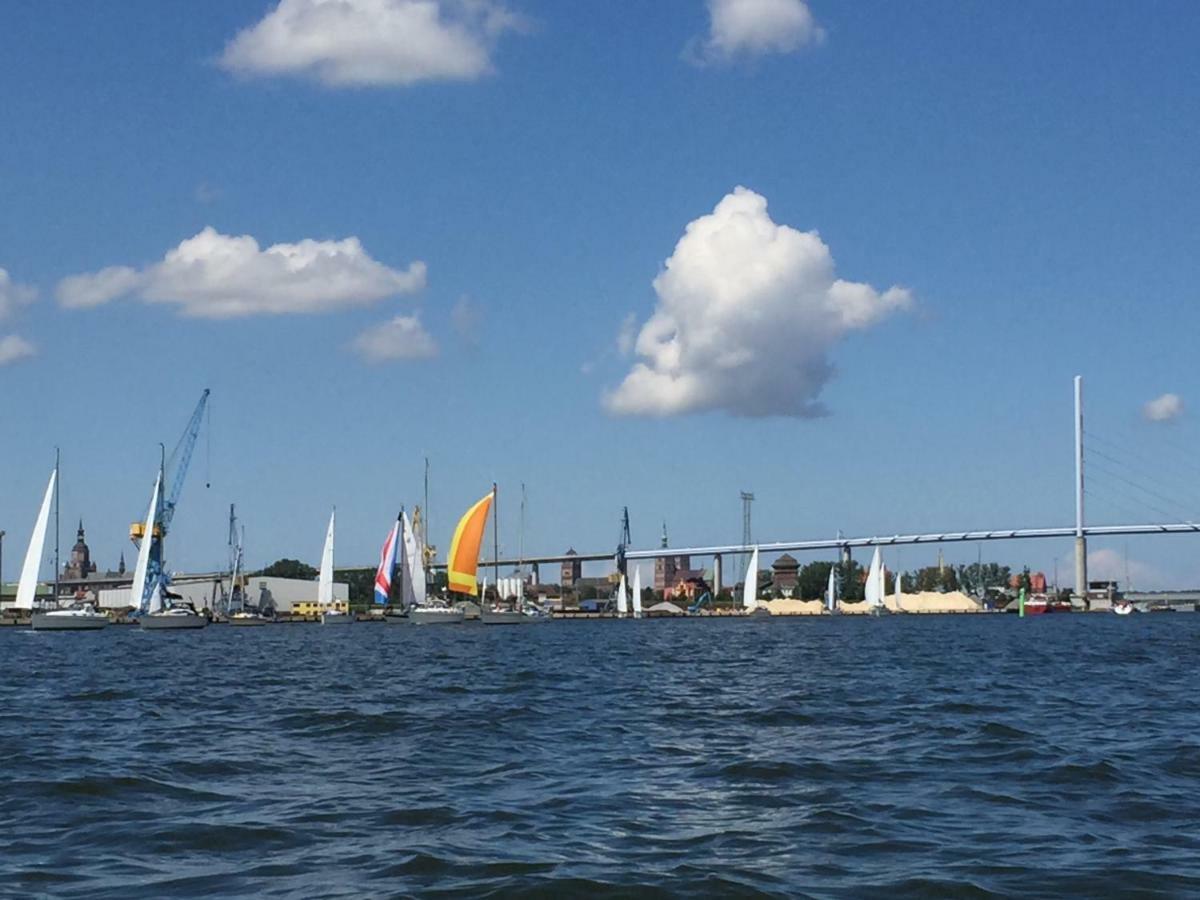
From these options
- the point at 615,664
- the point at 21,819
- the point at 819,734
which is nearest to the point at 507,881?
the point at 21,819

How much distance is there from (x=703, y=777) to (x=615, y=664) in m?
35.1

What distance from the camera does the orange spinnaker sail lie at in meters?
139

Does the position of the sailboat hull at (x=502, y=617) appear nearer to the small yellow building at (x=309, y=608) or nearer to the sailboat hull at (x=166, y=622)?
the small yellow building at (x=309, y=608)

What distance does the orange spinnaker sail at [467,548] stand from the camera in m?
139

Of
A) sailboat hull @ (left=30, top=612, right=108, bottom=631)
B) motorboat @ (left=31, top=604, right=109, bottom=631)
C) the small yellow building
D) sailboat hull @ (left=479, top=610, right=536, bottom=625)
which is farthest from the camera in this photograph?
the small yellow building

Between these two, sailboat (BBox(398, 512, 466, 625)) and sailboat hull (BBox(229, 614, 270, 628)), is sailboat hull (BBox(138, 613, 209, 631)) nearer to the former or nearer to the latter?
sailboat (BBox(398, 512, 466, 625))

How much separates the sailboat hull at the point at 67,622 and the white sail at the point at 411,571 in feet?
94.8

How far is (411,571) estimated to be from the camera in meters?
139

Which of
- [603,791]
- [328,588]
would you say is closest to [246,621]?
[328,588]

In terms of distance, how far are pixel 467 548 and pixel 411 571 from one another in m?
6.05

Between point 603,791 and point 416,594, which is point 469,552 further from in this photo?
point 603,791

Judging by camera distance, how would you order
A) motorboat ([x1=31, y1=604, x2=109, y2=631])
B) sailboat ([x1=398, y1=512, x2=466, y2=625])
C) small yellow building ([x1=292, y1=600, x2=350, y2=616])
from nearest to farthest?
motorboat ([x1=31, y1=604, x2=109, y2=631]) < sailboat ([x1=398, y1=512, x2=466, y2=625]) < small yellow building ([x1=292, y1=600, x2=350, y2=616])

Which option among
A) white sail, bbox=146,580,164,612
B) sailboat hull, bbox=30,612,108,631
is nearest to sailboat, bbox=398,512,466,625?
white sail, bbox=146,580,164,612

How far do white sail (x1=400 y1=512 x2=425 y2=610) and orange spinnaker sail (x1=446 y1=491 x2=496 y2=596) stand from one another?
3.28m
